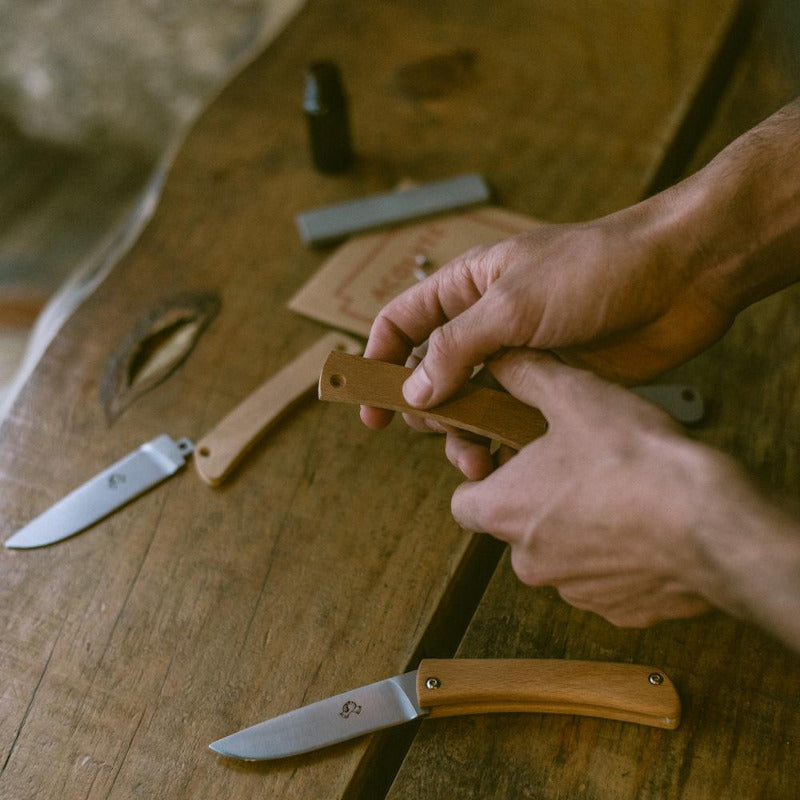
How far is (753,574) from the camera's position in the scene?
63 centimetres

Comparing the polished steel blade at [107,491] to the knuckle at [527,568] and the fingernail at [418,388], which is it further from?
the knuckle at [527,568]

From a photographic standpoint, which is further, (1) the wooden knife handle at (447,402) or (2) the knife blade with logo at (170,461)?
(2) the knife blade with logo at (170,461)

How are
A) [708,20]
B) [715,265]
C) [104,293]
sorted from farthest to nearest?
1. [708,20]
2. [104,293]
3. [715,265]

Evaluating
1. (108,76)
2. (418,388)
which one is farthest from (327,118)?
(108,76)

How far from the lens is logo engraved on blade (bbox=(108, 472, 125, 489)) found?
956 millimetres

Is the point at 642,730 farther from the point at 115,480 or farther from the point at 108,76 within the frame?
the point at 108,76

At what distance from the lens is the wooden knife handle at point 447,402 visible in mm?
825

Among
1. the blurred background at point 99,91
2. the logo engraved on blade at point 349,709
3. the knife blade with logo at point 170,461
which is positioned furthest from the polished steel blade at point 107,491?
the blurred background at point 99,91

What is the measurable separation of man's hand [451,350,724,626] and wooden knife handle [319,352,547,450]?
3cm

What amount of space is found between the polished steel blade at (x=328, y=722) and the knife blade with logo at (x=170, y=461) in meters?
0.31

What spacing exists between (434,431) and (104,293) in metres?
0.56

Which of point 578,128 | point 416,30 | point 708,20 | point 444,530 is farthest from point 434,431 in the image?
point 708,20

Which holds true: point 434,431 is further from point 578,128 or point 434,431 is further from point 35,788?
point 578,128

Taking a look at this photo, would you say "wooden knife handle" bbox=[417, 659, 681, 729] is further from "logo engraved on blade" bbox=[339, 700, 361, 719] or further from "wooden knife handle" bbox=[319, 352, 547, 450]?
"wooden knife handle" bbox=[319, 352, 547, 450]
